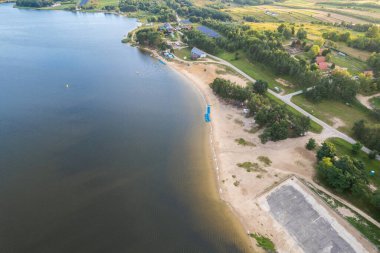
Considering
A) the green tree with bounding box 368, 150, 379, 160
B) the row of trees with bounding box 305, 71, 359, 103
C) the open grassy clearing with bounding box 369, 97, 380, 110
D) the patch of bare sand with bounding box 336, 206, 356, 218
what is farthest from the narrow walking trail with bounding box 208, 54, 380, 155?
the patch of bare sand with bounding box 336, 206, 356, 218

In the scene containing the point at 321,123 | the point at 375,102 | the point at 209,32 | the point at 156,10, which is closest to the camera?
the point at 321,123

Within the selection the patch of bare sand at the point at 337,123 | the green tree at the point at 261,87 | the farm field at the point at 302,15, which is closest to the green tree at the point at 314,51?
the green tree at the point at 261,87

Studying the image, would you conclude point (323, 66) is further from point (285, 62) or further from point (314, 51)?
point (285, 62)

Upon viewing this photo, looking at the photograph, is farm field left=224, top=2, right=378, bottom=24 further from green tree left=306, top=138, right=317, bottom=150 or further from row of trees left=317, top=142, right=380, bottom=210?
row of trees left=317, top=142, right=380, bottom=210

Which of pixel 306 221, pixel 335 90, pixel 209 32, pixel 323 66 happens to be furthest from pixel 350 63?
pixel 306 221

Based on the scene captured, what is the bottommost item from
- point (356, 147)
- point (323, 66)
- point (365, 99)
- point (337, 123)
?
point (337, 123)

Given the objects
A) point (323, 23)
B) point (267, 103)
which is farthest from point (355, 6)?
point (267, 103)

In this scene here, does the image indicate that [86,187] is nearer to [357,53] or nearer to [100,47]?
[100,47]
